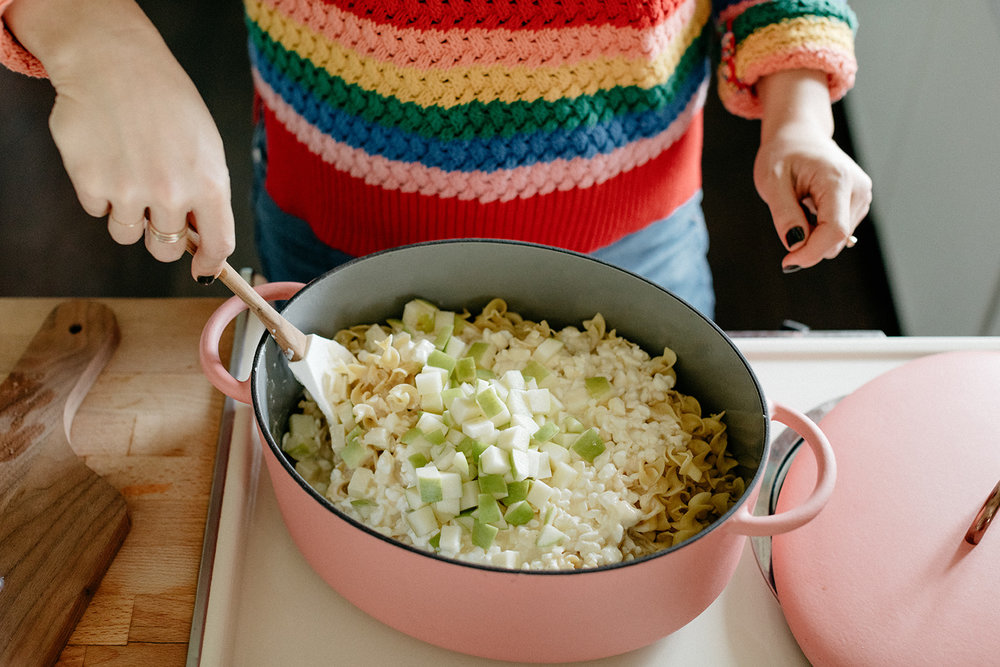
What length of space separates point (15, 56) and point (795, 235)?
0.66 m

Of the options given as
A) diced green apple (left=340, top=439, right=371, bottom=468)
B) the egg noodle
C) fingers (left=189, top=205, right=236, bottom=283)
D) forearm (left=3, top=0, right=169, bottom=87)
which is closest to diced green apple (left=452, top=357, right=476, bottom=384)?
the egg noodle

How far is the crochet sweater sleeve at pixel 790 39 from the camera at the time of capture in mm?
828

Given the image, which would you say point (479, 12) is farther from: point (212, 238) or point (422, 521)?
point (422, 521)

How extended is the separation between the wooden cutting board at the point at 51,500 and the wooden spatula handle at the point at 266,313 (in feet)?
0.66

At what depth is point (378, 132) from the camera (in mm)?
820

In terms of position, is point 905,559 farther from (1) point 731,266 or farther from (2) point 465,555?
(1) point 731,266

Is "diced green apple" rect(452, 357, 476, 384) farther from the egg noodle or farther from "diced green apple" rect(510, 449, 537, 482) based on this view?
"diced green apple" rect(510, 449, 537, 482)

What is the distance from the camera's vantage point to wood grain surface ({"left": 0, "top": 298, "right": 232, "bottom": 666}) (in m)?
0.66

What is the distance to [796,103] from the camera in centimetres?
84

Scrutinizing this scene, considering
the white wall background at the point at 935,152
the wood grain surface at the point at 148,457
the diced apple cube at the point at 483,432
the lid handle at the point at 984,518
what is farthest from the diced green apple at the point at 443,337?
the white wall background at the point at 935,152

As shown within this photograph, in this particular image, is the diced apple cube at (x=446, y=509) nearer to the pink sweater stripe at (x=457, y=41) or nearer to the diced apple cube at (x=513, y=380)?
the diced apple cube at (x=513, y=380)

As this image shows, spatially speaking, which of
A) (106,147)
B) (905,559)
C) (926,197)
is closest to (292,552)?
(106,147)

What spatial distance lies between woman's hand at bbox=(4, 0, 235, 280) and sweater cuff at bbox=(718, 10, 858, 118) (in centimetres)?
53

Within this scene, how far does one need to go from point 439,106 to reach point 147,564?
471mm
